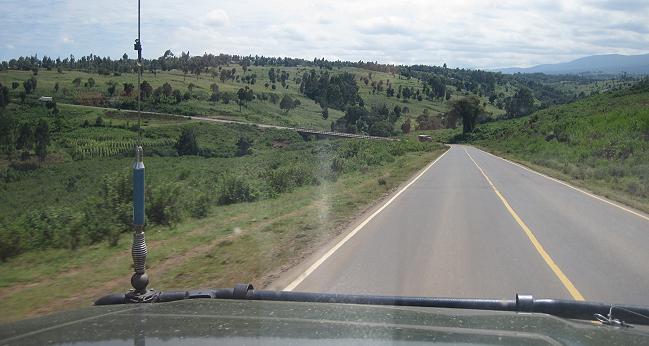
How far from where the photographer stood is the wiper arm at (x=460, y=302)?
5.03 m

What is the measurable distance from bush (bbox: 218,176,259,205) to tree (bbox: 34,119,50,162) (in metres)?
13.4

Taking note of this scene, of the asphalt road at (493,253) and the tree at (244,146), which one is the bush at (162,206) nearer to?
the asphalt road at (493,253)

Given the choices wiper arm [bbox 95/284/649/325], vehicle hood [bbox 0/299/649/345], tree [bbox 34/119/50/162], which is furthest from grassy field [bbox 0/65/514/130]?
vehicle hood [bbox 0/299/649/345]

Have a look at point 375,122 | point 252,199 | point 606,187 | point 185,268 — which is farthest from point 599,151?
point 375,122

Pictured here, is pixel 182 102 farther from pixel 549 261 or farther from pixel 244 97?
pixel 549 261

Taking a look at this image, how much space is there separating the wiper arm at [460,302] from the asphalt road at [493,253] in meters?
2.05

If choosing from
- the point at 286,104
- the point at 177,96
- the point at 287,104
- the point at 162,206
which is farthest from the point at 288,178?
the point at 287,104

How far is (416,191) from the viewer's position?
74.2ft

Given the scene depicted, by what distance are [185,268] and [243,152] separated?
127ft

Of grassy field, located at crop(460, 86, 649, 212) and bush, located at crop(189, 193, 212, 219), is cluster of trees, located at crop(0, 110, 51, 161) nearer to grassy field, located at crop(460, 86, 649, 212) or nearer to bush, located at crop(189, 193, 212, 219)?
bush, located at crop(189, 193, 212, 219)

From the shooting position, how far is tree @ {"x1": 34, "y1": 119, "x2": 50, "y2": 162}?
94.2ft

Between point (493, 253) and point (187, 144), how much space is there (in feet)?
115

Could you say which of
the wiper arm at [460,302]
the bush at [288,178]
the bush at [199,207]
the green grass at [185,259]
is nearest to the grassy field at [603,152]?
the green grass at [185,259]

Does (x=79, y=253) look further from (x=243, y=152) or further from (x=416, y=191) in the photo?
(x=243, y=152)
